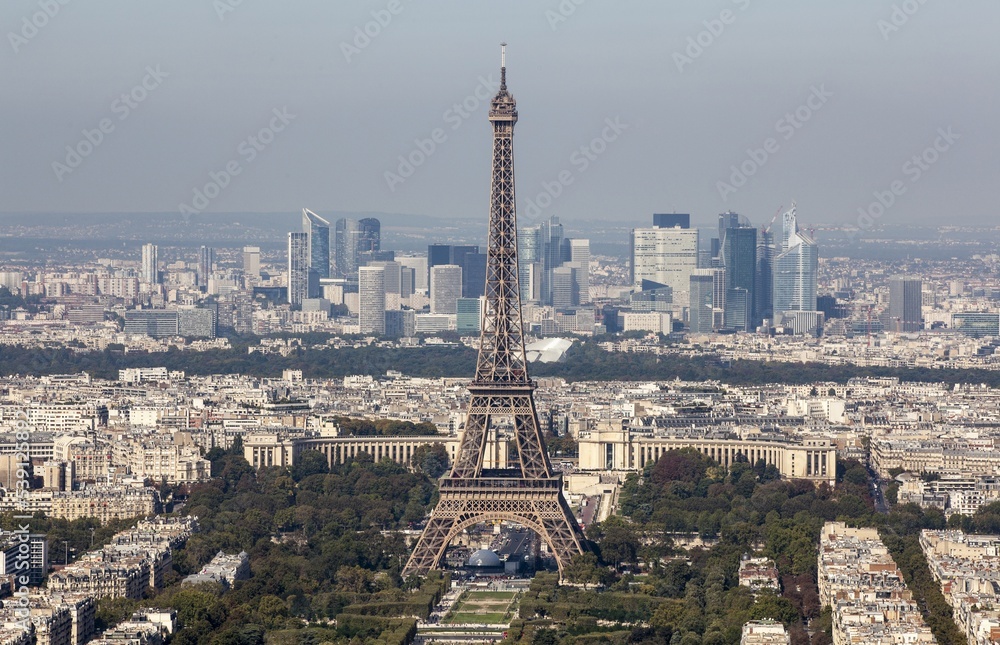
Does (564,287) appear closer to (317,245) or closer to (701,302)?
(701,302)

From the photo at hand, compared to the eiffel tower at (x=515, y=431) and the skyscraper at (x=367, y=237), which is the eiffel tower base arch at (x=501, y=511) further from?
the skyscraper at (x=367, y=237)

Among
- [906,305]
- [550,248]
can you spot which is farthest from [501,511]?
[550,248]

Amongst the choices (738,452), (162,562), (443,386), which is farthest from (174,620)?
(443,386)

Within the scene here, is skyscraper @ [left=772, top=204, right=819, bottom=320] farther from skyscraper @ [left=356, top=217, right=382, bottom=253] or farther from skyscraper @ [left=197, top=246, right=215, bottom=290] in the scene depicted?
skyscraper @ [left=197, top=246, right=215, bottom=290]

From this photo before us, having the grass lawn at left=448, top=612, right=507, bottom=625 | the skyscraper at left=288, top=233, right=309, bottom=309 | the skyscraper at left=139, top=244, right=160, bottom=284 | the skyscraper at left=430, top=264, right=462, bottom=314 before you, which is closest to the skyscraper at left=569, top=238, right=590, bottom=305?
the skyscraper at left=430, top=264, right=462, bottom=314

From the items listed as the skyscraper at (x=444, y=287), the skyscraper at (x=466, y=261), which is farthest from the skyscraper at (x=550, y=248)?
the skyscraper at (x=444, y=287)

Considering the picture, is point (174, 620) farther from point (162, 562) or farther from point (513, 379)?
point (513, 379)
